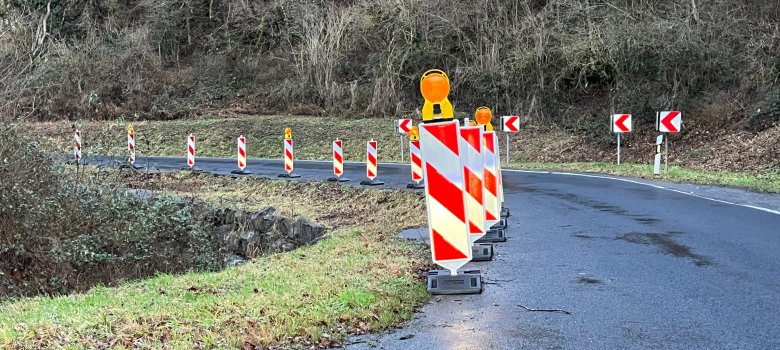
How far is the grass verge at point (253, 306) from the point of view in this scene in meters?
4.84

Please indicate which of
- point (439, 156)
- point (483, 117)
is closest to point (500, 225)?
point (483, 117)

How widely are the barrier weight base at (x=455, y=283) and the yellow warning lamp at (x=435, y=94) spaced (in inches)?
56.3

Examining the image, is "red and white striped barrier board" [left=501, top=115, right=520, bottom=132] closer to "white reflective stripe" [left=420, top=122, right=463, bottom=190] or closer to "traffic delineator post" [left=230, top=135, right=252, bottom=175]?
"traffic delineator post" [left=230, top=135, right=252, bottom=175]

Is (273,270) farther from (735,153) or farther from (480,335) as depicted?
(735,153)

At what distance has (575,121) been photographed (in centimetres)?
2936

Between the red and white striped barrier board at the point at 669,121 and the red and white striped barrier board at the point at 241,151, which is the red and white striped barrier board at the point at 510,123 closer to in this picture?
the red and white striped barrier board at the point at 669,121

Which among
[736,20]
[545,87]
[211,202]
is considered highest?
[736,20]

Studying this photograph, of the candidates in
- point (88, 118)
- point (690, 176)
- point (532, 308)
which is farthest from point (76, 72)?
point (532, 308)

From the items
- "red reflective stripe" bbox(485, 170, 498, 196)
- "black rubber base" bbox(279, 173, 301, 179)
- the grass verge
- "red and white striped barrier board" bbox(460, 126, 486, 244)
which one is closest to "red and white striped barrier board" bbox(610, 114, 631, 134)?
"black rubber base" bbox(279, 173, 301, 179)

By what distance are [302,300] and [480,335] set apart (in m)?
1.55

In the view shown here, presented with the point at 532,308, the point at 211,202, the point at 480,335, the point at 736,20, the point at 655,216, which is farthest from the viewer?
the point at 736,20

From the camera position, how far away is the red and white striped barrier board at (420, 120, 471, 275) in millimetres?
6074

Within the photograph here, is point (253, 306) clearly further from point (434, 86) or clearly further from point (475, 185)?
point (475, 185)

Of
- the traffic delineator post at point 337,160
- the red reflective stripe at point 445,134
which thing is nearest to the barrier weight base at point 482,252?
the red reflective stripe at point 445,134
